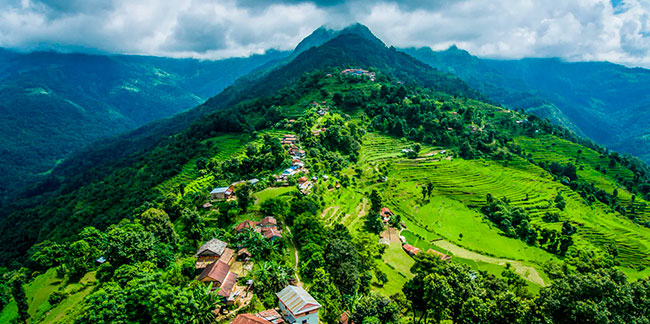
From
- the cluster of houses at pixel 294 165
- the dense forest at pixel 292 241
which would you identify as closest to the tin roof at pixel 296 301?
the dense forest at pixel 292 241

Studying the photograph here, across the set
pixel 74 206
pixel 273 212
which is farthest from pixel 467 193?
pixel 74 206

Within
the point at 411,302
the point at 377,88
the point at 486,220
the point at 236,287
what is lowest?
the point at 486,220

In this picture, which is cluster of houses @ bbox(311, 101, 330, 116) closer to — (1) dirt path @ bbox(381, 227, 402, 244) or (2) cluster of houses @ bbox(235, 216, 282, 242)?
(1) dirt path @ bbox(381, 227, 402, 244)

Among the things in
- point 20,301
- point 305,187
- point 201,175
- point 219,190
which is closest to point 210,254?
point 20,301

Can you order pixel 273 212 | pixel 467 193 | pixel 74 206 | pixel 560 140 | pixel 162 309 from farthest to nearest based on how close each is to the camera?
pixel 560 140 < pixel 74 206 < pixel 467 193 < pixel 273 212 < pixel 162 309

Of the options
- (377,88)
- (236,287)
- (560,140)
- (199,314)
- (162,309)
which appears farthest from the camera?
(377,88)

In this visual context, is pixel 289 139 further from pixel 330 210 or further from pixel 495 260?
pixel 495 260

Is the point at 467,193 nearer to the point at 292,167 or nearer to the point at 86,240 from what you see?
the point at 292,167
